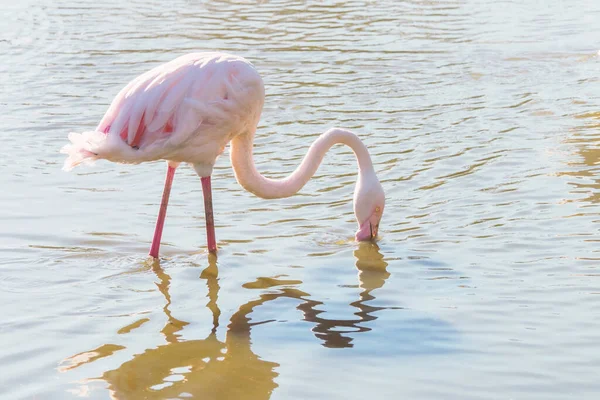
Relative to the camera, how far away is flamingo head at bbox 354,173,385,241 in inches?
320

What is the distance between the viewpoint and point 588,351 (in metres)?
5.84

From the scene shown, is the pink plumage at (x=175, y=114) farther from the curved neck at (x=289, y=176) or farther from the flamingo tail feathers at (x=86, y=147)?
the curved neck at (x=289, y=176)

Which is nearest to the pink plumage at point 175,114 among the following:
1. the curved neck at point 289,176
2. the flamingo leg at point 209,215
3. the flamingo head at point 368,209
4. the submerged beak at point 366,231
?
the flamingo leg at point 209,215

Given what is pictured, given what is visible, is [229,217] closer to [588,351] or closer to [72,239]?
[72,239]

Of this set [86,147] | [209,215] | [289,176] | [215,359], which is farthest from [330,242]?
[215,359]

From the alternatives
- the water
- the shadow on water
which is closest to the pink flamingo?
the water

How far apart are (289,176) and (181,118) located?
122 centimetres

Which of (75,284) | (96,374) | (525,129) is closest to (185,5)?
(525,129)

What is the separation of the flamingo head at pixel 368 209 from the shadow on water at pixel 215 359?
1.00m

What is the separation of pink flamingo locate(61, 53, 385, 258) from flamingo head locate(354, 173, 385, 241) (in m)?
0.92

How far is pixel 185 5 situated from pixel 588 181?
36.8 ft

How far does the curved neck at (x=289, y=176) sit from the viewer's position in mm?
7992

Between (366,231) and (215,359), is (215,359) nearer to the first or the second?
(215,359)

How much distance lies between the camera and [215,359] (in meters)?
5.95
